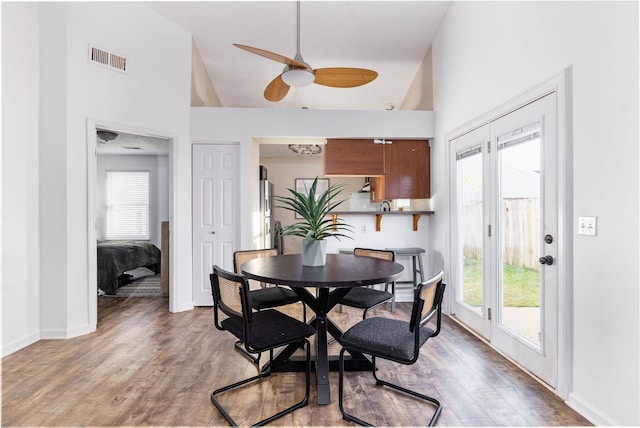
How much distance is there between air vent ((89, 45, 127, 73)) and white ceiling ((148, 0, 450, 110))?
2.49ft

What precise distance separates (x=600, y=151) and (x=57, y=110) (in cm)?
418

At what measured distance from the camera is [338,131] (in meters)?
4.00

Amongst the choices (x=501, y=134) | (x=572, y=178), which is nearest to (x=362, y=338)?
(x=572, y=178)

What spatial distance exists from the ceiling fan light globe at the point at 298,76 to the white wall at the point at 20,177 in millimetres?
2329

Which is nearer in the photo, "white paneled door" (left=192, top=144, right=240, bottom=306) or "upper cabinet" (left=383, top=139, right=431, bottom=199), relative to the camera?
"white paneled door" (left=192, top=144, right=240, bottom=306)

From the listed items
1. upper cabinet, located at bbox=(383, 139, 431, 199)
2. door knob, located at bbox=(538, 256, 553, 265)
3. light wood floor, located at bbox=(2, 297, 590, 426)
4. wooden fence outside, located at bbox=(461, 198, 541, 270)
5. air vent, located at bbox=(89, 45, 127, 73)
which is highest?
air vent, located at bbox=(89, 45, 127, 73)

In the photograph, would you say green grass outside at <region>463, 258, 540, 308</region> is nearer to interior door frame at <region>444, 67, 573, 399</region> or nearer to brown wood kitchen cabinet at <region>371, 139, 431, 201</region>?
interior door frame at <region>444, 67, 573, 399</region>

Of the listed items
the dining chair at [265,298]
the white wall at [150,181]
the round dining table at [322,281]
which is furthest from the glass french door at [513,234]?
the white wall at [150,181]

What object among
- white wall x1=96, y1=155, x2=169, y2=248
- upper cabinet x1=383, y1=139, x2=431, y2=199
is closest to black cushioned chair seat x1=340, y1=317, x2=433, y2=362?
upper cabinet x1=383, y1=139, x2=431, y2=199

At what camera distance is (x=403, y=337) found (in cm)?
179

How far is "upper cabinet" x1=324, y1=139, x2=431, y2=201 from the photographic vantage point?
4117 mm

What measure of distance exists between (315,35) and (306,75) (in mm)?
1654

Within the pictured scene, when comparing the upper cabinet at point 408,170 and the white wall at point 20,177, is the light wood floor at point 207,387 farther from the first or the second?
the upper cabinet at point 408,170

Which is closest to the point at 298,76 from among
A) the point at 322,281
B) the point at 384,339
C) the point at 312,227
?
the point at 312,227
